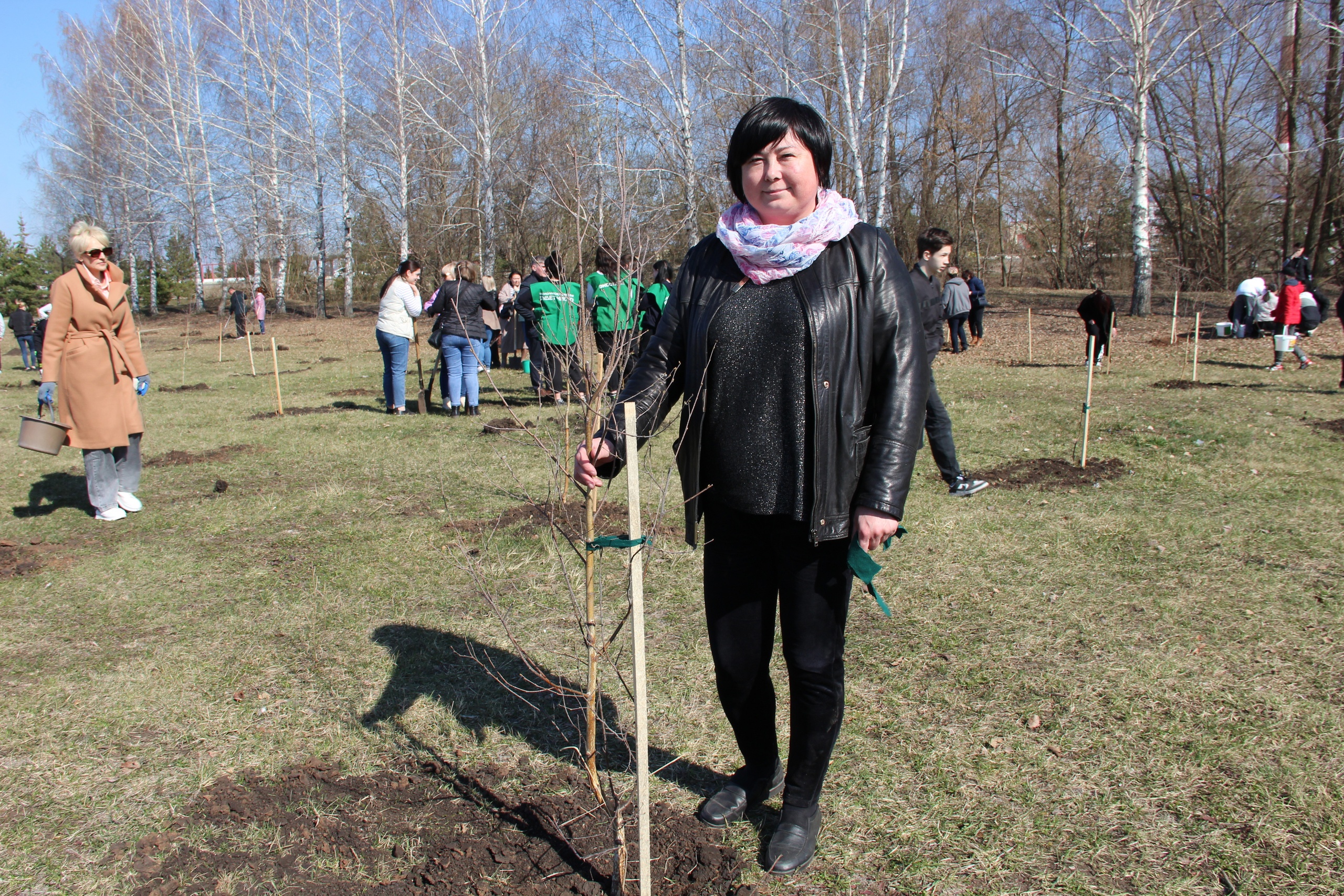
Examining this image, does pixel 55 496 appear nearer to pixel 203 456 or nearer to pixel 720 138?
pixel 203 456

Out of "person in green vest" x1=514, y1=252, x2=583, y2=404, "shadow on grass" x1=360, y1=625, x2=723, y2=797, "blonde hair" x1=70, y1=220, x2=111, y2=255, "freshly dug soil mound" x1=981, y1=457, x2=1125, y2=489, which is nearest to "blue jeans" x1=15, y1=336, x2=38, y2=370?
"person in green vest" x1=514, y1=252, x2=583, y2=404

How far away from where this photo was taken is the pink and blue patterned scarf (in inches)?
84.8

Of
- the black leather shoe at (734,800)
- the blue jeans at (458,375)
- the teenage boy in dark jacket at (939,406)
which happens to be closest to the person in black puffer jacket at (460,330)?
the blue jeans at (458,375)

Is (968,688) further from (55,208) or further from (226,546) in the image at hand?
(55,208)

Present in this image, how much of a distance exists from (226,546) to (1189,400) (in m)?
10.3

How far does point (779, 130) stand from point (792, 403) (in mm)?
666

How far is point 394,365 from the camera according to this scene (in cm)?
1042

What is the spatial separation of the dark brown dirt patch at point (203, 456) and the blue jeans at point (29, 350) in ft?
45.8

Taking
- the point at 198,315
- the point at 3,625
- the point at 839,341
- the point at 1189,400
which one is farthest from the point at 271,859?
the point at 198,315

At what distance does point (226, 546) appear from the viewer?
5555 mm

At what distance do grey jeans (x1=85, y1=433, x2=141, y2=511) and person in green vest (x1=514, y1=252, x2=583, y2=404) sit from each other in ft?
9.90

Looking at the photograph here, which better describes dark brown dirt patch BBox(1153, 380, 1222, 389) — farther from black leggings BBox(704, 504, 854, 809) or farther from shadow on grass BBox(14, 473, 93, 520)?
shadow on grass BBox(14, 473, 93, 520)

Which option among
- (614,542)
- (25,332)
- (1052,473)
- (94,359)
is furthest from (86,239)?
(25,332)

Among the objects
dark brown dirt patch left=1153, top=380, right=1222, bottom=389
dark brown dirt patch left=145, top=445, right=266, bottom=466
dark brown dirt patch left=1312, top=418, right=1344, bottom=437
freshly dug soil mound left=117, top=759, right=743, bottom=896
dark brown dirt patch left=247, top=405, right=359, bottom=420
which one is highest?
dark brown dirt patch left=1153, top=380, right=1222, bottom=389
